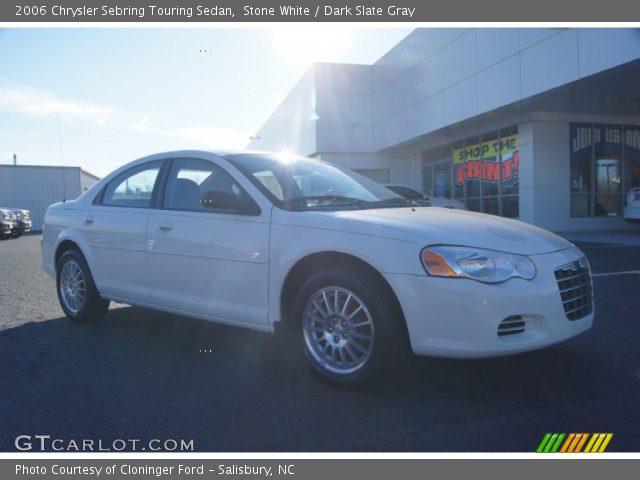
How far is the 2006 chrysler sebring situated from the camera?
305cm

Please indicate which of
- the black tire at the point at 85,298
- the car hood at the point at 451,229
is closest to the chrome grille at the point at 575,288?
the car hood at the point at 451,229

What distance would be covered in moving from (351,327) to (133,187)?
9.01ft

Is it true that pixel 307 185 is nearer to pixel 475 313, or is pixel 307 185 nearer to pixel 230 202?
pixel 230 202

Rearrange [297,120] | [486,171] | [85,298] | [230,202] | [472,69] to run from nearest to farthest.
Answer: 1. [230,202]
2. [85,298]
3. [472,69]
4. [486,171]
5. [297,120]

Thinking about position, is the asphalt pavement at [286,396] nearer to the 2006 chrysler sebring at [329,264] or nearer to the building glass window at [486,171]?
the 2006 chrysler sebring at [329,264]

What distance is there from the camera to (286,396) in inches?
130

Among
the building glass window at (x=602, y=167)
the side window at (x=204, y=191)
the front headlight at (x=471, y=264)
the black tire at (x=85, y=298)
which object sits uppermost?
the building glass window at (x=602, y=167)

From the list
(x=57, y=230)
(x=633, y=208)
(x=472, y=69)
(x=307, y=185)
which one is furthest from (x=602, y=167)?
(x=57, y=230)

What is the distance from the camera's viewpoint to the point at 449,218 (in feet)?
11.9

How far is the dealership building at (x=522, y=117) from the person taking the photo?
44.4 feet

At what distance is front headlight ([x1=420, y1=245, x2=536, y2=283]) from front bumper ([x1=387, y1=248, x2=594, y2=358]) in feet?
0.13

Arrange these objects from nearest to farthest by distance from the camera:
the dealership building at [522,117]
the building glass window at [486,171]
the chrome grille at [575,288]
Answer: the chrome grille at [575,288], the dealership building at [522,117], the building glass window at [486,171]

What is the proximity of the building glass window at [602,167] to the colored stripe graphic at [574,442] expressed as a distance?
1634 cm

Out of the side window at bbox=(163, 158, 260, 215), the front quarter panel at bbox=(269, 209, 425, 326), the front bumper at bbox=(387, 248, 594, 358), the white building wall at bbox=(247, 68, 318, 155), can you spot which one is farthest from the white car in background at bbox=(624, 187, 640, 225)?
the white building wall at bbox=(247, 68, 318, 155)
